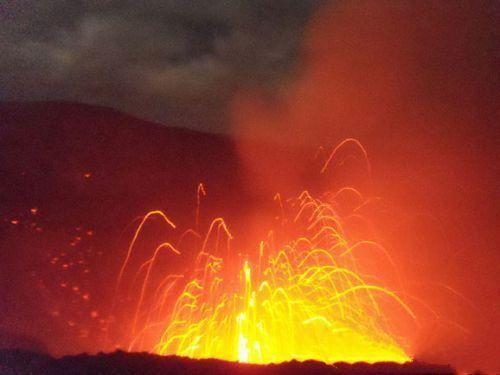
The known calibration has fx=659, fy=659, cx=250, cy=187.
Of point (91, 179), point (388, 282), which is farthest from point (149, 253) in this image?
point (388, 282)

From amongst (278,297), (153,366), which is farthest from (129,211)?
(153,366)

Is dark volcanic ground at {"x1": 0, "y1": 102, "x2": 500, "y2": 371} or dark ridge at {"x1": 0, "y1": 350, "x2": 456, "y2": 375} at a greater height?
dark volcanic ground at {"x1": 0, "y1": 102, "x2": 500, "y2": 371}

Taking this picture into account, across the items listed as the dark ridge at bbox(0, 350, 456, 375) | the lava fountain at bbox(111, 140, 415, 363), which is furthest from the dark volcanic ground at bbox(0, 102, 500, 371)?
the dark ridge at bbox(0, 350, 456, 375)

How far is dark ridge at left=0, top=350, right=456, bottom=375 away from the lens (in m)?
10.6

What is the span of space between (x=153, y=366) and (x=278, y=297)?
6943 mm

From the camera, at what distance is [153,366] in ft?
35.1

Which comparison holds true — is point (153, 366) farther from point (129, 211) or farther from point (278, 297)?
point (129, 211)

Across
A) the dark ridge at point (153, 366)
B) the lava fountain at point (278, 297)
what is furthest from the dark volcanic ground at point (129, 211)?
the dark ridge at point (153, 366)

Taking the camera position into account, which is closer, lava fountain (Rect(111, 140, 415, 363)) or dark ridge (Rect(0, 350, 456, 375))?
dark ridge (Rect(0, 350, 456, 375))

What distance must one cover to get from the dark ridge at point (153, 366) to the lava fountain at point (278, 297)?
9.30 feet

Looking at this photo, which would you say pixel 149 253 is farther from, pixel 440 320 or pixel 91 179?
pixel 440 320

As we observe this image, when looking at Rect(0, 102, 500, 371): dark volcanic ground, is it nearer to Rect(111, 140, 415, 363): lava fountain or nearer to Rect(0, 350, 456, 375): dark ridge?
Rect(111, 140, 415, 363): lava fountain

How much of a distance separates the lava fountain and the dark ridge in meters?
2.84

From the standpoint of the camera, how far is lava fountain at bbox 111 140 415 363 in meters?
15.2
